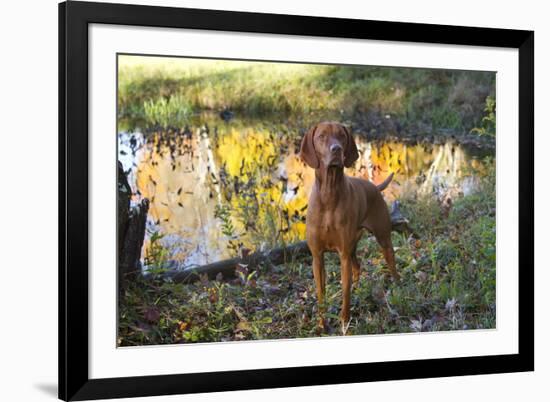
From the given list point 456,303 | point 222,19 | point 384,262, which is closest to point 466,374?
point 456,303

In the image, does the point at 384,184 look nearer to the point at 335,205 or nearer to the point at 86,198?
the point at 335,205

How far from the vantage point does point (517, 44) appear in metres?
6.26

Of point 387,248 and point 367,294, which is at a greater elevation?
point 387,248

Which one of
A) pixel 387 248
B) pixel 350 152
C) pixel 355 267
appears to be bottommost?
pixel 355 267

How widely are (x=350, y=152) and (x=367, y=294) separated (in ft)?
2.89

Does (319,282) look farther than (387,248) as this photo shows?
No

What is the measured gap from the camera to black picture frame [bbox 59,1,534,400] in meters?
5.26

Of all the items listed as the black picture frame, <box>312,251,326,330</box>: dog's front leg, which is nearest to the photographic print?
<box>312,251,326,330</box>: dog's front leg

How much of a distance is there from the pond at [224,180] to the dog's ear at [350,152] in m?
0.03

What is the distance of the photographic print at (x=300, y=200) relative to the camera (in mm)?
5531

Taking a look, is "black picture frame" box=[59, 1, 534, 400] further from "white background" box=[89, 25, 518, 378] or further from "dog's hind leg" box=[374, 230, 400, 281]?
"dog's hind leg" box=[374, 230, 400, 281]

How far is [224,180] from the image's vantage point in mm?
5715

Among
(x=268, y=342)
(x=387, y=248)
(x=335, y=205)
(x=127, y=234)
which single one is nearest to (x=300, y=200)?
(x=335, y=205)

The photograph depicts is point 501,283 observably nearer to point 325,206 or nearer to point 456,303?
point 456,303
